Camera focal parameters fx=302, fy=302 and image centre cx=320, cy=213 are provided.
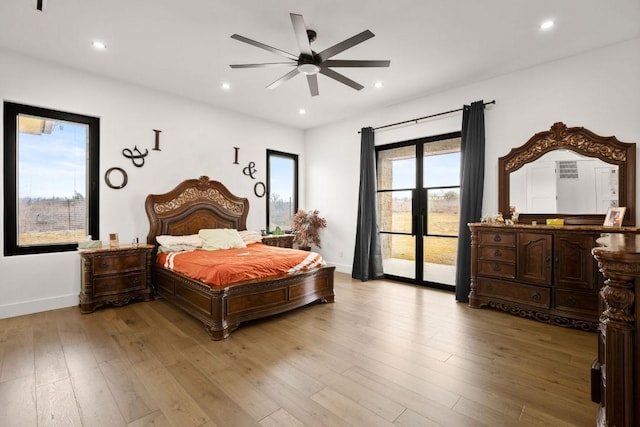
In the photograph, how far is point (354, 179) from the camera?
5965mm

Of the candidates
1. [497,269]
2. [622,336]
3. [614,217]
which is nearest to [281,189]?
[497,269]

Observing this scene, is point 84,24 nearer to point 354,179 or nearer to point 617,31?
point 354,179

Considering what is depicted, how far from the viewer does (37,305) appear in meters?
3.68

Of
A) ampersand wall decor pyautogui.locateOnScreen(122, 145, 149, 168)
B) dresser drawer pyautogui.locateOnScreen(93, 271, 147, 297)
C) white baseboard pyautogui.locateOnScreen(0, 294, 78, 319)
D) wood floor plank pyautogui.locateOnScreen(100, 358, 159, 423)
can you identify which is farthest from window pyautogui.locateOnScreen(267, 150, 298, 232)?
wood floor plank pyautogui.locateOnScreen(100, 358, 159, 423)

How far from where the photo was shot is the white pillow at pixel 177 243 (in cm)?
431

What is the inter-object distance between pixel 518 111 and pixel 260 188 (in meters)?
4.41

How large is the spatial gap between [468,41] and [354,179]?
3081 millimetres

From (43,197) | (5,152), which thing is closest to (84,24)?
(5,152)

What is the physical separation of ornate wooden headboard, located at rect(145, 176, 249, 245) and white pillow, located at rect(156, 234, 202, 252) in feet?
0.80

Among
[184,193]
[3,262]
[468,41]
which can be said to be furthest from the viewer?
[184,193]

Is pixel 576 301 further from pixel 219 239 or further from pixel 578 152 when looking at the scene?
pixel 219 239

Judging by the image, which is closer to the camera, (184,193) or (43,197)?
(43,197)

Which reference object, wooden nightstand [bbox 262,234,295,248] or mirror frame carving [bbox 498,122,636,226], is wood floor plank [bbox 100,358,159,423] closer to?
wooden nightstand [bbox 262,234,295,248]

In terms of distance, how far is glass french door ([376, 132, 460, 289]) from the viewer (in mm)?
4758
